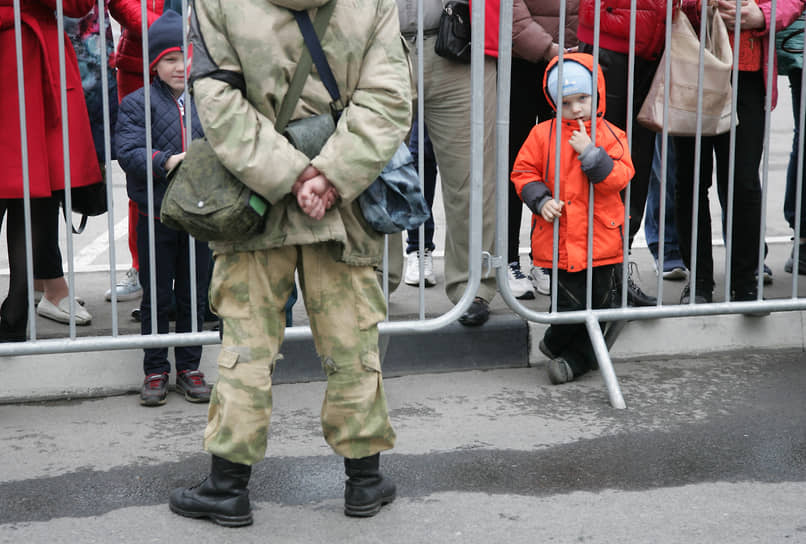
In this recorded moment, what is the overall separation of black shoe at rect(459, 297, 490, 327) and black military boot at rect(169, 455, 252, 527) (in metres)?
1.88

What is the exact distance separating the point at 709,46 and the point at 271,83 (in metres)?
2.61

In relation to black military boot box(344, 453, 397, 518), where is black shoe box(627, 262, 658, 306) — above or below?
above

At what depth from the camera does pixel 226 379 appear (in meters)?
3.74

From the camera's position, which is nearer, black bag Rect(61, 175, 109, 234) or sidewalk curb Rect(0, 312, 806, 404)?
sidewalk curb Rect(0, 312, 806, 404)

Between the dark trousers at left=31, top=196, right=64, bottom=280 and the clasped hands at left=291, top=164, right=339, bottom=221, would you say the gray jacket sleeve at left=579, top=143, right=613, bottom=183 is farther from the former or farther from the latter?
the dark trousers at left=31, top=196, right=64, bottom=280

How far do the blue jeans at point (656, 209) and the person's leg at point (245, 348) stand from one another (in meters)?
3.37

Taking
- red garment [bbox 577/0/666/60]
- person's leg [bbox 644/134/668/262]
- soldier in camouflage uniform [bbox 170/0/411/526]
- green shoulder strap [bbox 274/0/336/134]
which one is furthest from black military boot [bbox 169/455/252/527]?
person's leg [bbox 644/134/668/262]

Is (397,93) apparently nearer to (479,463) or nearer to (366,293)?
(366,293)

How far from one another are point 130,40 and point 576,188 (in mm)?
2304

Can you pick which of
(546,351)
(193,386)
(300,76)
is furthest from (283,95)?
(546,351)

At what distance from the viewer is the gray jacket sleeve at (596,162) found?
5.05m

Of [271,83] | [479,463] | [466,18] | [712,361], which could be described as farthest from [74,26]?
[712,361]

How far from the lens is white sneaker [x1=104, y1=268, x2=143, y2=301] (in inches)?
243

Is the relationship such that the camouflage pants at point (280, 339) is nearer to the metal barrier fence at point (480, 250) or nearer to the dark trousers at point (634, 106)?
the metal barrier fence at point (480, 250)
